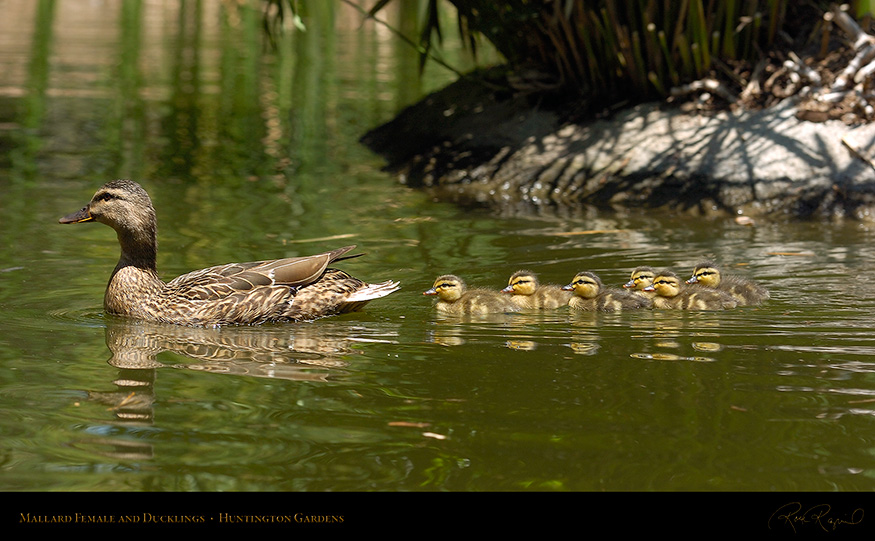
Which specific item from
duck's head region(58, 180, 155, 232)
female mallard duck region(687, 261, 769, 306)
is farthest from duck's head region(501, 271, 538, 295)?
duck's head region(58, 180, 155, 232)

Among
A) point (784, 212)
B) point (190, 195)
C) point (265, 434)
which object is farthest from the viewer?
point (190, 195)

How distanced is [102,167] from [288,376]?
6674mm

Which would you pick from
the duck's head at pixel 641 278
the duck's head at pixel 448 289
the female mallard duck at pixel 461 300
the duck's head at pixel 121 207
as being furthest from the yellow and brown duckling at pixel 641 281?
the duck's head at pixel 121 207

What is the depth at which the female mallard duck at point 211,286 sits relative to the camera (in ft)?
21.1

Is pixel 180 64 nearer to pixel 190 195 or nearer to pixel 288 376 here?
pixel 190 195

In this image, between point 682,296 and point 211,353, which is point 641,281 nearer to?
point 682,296

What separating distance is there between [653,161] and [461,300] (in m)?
4.02

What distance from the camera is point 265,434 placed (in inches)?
176

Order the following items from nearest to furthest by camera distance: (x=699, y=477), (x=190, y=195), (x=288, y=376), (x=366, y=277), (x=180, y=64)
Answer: (x=699, y=477) → (x=288, y=376) → (x=366, y=277) → (x=190, y=195) → (x=180, y=64)

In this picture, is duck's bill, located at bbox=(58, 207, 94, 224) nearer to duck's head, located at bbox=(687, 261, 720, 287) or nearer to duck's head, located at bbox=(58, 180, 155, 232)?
duck's head, located at bbox=(58, 180, 155, 232)

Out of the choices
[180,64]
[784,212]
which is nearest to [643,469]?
[784,212]

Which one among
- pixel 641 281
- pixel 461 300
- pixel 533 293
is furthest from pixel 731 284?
pixel 461 300

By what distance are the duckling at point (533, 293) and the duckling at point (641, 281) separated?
386mm

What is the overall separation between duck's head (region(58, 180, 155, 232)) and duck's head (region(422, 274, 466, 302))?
5.61 ft
